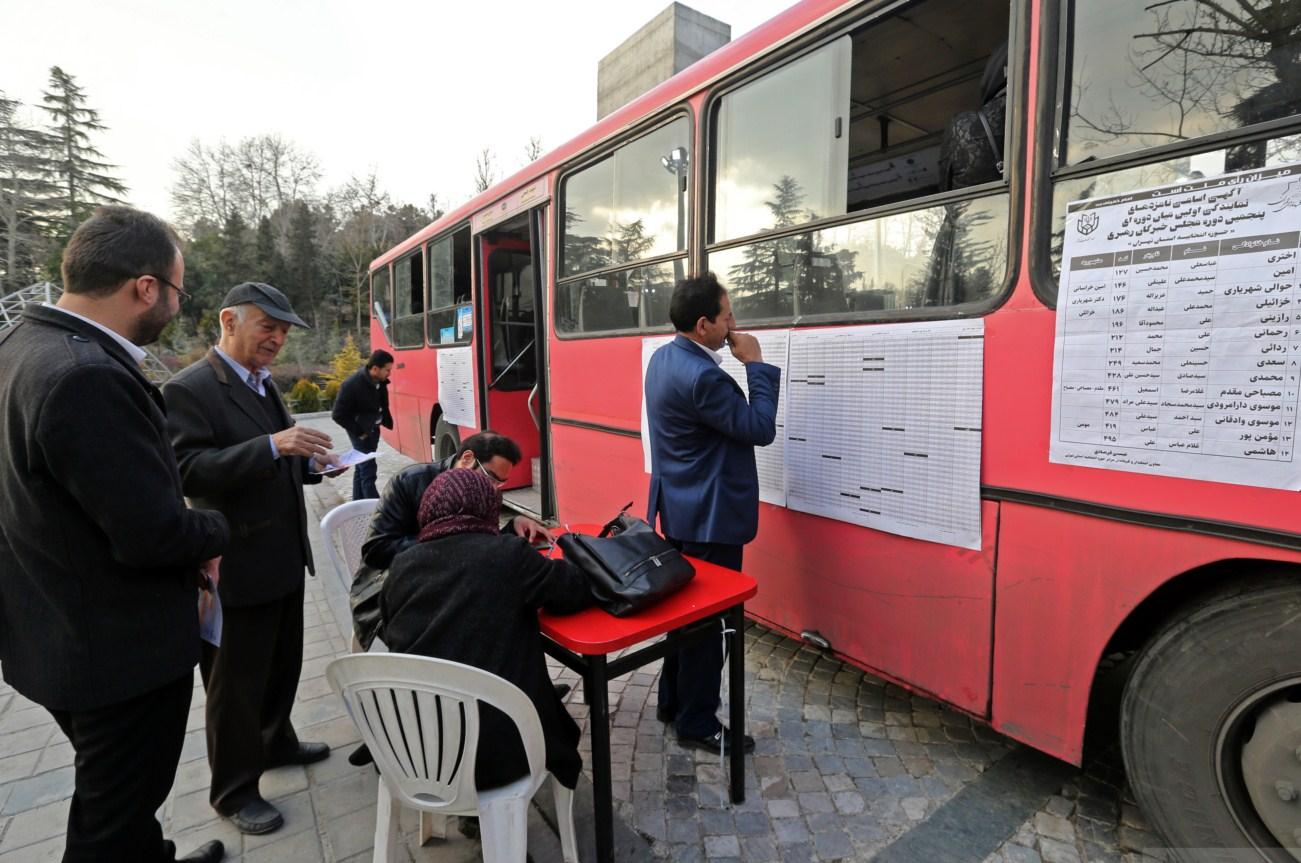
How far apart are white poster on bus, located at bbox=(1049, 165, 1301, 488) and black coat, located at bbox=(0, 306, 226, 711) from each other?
2.43m

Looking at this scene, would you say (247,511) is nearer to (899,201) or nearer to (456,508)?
(456,508)

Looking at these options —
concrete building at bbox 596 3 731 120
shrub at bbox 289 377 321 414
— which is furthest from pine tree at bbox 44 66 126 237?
concrete building at bbox 596 3 731 120

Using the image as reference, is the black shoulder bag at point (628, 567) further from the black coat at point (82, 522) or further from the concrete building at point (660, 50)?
the concrete building at point (660, 50)

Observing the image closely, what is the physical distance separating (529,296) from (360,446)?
92.7 inches

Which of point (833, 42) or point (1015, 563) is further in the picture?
point (833, 42)

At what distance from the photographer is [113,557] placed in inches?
61.6

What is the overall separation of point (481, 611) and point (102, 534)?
90 centimetres

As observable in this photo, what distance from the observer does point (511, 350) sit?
6.29 metres

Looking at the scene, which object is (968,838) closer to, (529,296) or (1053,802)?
(1053,802)

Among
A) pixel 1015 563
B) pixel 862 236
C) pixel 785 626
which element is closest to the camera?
pixel 1015 563

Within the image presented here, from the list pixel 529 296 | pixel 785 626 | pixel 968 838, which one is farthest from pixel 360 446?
pixel 968 838

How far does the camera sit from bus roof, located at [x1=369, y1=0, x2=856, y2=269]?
2650 mm

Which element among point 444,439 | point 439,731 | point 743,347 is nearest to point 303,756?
point 439,731

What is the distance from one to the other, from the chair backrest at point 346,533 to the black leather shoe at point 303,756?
27.1 inches
